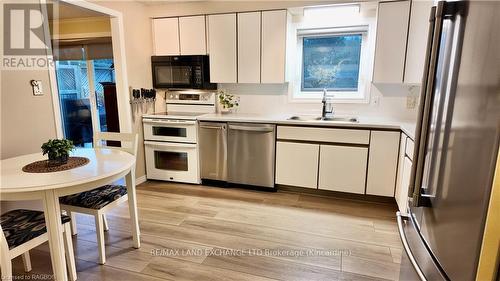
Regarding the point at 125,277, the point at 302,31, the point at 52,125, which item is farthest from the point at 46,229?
the point at 302,31

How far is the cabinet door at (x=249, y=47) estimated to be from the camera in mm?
3359

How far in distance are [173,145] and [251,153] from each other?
3.41 feet

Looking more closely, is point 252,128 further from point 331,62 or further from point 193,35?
point 193,35

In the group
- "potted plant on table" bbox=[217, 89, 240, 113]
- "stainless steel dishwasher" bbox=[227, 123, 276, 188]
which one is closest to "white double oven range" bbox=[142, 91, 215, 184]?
"potted plant on table" bbox=[217, 89, 240, 113]

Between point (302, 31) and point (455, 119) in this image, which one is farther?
point (302, 31)

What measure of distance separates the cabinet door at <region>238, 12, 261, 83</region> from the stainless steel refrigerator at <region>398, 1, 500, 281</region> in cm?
249

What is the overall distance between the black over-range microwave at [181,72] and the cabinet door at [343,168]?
1.78 meters

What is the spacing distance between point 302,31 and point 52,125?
2.92 metres

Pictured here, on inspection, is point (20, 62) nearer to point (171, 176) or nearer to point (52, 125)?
point (52, 125)

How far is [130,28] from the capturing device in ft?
11.1

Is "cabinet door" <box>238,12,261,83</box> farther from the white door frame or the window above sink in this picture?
the white door frame

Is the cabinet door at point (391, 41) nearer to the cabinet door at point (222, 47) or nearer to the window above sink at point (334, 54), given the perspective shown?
the window above sink at point (334, 54)

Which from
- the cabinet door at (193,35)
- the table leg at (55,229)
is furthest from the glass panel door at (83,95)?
the table leg at (55,229)

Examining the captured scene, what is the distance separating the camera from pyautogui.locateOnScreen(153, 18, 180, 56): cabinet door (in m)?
3.67
